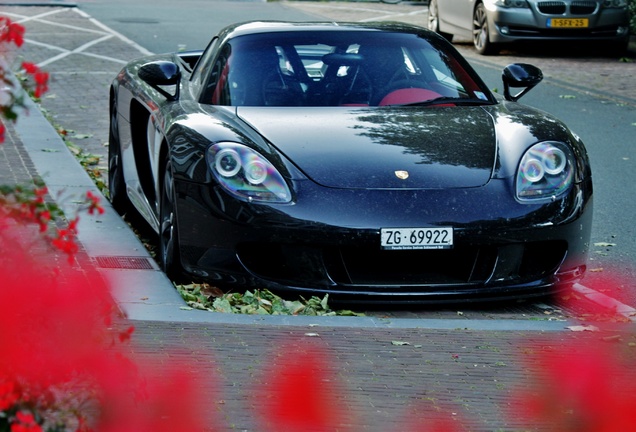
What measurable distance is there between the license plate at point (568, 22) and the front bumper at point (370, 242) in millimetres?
12754

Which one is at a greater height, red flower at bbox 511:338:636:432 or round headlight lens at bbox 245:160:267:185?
red flower at bbox 511:338:636:432

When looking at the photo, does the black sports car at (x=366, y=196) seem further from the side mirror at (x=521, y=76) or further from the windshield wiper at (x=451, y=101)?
the side mirror at (x=521, y=76)

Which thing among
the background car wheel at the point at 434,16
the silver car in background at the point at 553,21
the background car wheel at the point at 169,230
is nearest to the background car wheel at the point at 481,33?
the silver car in background at the point at 553,21

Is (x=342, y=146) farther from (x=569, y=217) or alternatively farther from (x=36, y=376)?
(x=36, y=376)

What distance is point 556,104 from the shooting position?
1388 centimetres

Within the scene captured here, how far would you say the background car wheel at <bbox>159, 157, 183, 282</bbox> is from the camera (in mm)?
6219

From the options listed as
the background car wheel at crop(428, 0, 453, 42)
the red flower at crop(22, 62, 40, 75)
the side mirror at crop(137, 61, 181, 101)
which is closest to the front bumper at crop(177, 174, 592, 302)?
the side mirror at crop(137, 61, 181, 101)

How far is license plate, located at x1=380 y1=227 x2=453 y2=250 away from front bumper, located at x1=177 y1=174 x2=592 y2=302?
28 mm

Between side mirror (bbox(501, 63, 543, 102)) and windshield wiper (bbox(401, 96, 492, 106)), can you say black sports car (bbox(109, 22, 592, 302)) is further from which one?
side mirror (bbox(501, 63, 543, 102))

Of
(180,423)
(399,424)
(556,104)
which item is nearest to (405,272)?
(399,424)

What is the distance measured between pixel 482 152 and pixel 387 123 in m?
0.59

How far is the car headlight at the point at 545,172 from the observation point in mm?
5992

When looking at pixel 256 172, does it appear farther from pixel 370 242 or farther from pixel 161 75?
pixel 161 75

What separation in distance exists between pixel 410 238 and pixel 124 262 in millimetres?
1601
